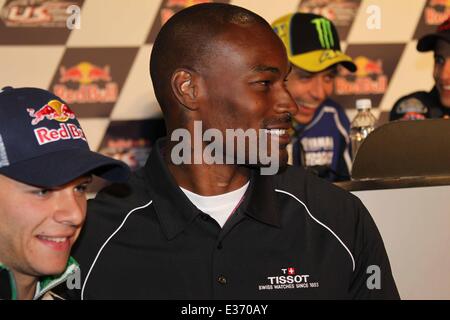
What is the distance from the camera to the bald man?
1.59 m

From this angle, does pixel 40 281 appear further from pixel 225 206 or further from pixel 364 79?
pixel 364 79

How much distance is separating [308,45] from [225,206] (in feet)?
4.36

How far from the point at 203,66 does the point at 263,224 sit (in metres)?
0.36

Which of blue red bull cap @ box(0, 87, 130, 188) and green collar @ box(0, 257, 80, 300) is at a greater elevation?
blue red bull cap @ box(0, 87, 130, 188)

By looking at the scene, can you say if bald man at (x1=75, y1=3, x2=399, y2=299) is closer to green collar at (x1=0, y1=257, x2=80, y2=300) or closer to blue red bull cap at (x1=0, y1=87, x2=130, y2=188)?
green collar at (x1=0, y1=257, x2=80, y2=300)

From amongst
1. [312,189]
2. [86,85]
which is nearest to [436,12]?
[86,85]

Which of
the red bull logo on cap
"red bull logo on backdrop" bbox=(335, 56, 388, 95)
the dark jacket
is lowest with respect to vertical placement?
"red bull logo on backdrop" bbox=(335, 56, 388, 95)

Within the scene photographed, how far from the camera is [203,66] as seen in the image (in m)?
1.69

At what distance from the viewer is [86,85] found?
3.28 meters

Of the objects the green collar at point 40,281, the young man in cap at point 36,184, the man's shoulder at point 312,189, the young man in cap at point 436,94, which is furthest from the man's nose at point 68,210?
the young man in cap at point 436,94

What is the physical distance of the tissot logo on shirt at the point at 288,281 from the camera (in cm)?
159

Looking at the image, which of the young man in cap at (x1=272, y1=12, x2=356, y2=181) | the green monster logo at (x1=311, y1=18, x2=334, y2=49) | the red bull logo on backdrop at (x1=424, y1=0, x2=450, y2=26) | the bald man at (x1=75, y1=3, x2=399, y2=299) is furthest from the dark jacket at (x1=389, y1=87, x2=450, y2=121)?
the bald man at (x1=75, y1=3, x2=399, y2=299)
